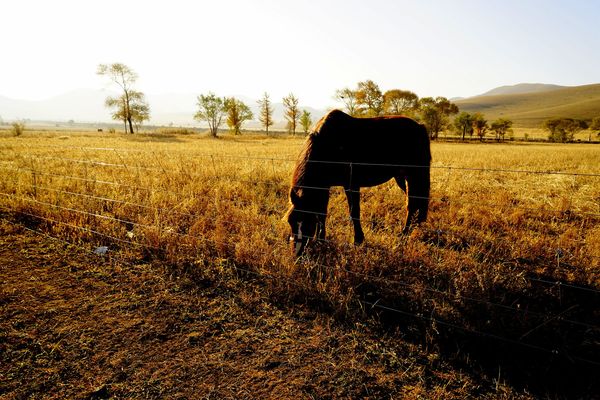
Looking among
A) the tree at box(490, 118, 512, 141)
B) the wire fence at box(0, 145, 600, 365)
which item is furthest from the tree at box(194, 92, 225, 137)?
the tree at box(490, 118, 512, 141)

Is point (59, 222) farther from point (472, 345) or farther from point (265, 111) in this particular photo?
point (265, 111)

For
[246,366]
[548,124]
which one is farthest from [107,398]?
[548,124]

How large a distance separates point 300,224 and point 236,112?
183 ft

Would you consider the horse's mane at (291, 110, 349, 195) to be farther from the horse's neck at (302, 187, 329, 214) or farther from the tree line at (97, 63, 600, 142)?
the tree line at (97, 63, 600, 142)

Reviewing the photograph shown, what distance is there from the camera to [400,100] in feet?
184

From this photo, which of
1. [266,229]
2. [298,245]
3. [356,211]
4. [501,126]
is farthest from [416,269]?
[501,126]

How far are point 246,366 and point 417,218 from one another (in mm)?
4071

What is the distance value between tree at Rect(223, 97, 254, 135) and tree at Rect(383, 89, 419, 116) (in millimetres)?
26292

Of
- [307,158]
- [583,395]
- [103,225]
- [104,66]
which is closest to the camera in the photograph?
[583,395]

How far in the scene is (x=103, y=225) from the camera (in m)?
5.15

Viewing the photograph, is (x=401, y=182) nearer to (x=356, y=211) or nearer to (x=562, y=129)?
(x=356, y=211)

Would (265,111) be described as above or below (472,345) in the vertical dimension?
above

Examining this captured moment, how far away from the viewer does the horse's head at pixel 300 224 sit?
3.90m

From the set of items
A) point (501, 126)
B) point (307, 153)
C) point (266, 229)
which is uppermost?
point (501, 126)
